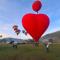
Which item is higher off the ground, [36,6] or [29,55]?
[36,6]

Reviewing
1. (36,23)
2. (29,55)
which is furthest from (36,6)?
(29,55)

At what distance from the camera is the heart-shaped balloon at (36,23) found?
1560cm

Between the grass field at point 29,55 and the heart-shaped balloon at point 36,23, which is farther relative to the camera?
the grass field at point 29,55

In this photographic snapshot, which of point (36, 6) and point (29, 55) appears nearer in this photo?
point (36, 6)

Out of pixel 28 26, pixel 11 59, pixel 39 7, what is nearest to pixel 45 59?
pixel 11 59

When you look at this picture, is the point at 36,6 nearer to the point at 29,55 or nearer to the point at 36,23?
the point at 36,23

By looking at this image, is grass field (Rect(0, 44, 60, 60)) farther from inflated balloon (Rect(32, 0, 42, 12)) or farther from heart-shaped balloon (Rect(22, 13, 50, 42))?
inflated balloon (Rect(32, 0, 42, 12))

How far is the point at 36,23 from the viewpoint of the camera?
15.9 metres

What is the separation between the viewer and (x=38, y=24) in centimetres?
1581

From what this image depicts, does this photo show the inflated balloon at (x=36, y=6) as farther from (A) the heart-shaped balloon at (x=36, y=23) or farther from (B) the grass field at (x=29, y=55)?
(B) the grass field at (x=29, y=55)

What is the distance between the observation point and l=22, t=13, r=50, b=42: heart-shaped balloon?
51.2 ft

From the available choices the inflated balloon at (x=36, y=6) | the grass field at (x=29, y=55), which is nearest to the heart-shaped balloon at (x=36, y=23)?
the inflated balloon at (x=36, y=6)

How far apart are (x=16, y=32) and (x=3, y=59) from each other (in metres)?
66.3

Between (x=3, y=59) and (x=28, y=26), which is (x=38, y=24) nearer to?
(x=28, y=26)
